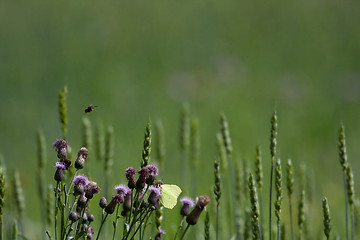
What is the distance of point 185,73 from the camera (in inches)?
348

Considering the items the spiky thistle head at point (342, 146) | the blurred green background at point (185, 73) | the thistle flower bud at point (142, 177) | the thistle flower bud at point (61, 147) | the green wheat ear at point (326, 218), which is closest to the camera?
the thistle flower bud at point (142, 177)

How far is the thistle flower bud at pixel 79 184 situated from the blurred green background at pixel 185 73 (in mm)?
4429

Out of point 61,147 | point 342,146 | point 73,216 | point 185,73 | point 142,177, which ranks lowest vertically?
point 73,216

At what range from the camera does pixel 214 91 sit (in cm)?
857

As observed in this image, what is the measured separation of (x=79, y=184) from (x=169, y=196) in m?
0.31

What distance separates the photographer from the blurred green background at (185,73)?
738 centimetres

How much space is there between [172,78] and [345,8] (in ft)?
12.7

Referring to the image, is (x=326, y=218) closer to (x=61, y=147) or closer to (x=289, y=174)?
(x=289, y=174)

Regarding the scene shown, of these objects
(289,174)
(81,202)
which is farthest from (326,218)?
(81,202)

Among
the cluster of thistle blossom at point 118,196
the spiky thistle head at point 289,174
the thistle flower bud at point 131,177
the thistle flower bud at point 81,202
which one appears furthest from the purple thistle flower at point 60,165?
the spiky thistle head at point 289,174

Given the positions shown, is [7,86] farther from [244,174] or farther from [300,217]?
[300,217]

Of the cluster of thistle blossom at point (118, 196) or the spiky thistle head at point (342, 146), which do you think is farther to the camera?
the spiky thistle head at point (342, 146)

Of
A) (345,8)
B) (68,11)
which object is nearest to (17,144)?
(68,11)

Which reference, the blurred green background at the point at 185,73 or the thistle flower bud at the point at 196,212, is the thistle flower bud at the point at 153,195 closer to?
the thistle flower bud at the point at 196,212
